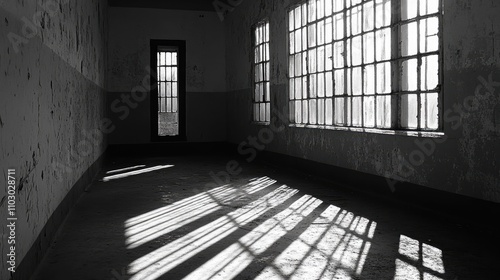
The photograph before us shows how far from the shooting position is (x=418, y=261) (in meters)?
2.62

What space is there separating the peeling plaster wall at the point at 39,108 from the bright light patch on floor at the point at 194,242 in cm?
61

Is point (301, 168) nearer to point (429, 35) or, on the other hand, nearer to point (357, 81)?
point (357, 81)

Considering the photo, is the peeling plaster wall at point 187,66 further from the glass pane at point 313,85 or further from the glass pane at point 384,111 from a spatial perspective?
the glass pane at point 384,111

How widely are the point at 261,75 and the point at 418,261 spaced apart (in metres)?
5.78

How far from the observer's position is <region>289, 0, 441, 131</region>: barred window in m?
3.88

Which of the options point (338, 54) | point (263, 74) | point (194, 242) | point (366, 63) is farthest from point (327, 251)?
point (263, 74)

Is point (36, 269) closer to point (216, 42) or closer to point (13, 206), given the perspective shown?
point (13, 206)

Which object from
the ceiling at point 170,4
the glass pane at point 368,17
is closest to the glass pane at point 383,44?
the glass pane at point 368,17

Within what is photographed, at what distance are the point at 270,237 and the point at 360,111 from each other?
7.16 ft

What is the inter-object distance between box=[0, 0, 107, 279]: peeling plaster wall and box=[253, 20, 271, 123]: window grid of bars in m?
3.68

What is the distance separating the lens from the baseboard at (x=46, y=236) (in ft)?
7.20

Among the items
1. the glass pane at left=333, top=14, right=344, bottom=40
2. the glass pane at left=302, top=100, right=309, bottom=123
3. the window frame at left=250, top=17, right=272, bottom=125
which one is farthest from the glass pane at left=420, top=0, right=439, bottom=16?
the window frame at left=250, top=17, right=272, bottom=125

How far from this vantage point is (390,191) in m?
4.37

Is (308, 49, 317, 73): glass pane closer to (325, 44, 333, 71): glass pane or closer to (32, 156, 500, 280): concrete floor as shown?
(325, 44, 333, 71): glass pane
